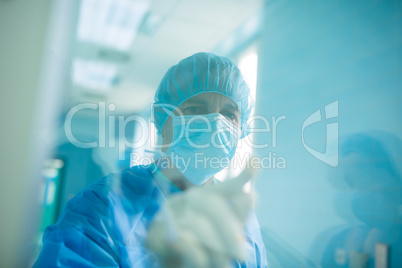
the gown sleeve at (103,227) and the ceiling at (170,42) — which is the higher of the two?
the ceiling at (170,42)

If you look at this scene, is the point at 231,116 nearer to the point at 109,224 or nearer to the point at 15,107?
the point at 109,224

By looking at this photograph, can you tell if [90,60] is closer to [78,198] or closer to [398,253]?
[78,198]

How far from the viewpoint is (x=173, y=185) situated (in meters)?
0.67

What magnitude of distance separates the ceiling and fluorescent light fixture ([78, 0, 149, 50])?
0.08m

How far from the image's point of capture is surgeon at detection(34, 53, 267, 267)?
1.79 feet

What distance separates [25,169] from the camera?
64 centimetres

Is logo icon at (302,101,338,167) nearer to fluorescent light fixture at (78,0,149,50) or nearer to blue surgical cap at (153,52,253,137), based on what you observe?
blue surgical cap at (153,52,253,137)

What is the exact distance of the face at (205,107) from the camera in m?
0.68

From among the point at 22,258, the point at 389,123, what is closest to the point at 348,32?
the point at 389,123

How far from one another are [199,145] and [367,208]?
2.79 ft

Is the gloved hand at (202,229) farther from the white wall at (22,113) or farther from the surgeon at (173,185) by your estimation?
the white wall at (22,113)

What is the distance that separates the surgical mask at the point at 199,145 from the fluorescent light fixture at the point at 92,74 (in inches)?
13.8

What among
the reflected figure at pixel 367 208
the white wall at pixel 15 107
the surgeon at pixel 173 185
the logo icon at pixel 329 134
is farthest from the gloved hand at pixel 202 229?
the reflected figure at pixel 367 208

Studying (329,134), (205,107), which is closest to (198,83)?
(205,107)
